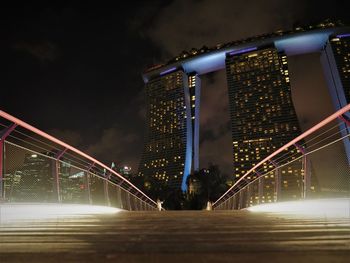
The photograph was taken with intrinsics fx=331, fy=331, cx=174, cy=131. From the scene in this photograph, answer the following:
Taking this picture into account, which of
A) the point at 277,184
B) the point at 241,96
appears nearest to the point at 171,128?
the point at 241,96

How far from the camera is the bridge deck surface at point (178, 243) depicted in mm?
2100

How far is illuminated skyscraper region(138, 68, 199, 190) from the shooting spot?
10694cm

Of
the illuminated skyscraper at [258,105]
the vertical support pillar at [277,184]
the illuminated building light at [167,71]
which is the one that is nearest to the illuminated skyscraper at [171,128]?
the illuminated building light at [167,71]

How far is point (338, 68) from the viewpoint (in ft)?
318

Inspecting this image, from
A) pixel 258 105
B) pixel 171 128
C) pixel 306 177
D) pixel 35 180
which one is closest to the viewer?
pixel 35 180

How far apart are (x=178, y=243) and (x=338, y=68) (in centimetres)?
10751

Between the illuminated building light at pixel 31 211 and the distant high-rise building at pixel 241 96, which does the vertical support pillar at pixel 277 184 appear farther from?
the distant high-rise building at pixel 241 96

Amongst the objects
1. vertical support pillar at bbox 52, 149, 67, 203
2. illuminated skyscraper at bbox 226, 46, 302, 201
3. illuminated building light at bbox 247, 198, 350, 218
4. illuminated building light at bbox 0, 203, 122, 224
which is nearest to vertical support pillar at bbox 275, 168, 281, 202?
illuminated building light at bbox 247, 198, 350, 218

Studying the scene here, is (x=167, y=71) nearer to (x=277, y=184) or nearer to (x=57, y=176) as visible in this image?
(x=277, y=184)

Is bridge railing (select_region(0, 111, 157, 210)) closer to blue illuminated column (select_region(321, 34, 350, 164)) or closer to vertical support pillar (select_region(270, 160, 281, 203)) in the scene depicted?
vertical support pillar (select_region(270, 160, 281, 203))

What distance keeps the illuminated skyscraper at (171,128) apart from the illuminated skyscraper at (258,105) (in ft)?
50.2

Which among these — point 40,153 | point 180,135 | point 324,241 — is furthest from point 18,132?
point 180,135

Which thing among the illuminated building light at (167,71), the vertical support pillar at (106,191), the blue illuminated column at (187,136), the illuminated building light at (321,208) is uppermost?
the illuminated building light at (167,71)

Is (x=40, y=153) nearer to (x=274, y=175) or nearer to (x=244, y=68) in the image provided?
(x=274, y=175)
